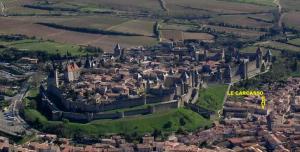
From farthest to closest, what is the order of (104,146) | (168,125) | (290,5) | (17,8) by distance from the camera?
(290,5), (17,8), (168,125), (104,146)

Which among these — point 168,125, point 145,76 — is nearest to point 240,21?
point 145,76

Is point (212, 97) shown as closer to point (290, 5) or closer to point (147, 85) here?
point (147, 85)

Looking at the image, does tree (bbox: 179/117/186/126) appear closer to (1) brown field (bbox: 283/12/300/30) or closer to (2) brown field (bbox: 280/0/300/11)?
(1) brown field (bbox: 283/12/300/30)

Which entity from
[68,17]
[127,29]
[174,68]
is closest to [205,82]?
[174,68]

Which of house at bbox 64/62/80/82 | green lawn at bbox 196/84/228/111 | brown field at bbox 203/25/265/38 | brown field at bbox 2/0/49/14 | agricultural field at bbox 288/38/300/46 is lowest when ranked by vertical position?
green lawn at bbox 196/84/228/111

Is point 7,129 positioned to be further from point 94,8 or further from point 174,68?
point 94,8

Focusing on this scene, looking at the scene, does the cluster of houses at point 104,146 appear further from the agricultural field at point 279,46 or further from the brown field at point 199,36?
the brown field at point 199,36

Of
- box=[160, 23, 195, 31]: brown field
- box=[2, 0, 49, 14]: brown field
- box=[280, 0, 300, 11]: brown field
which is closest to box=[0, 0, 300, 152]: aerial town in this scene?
box=[160, 23, 195, 31]: brown field

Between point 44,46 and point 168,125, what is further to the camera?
point 44,46
